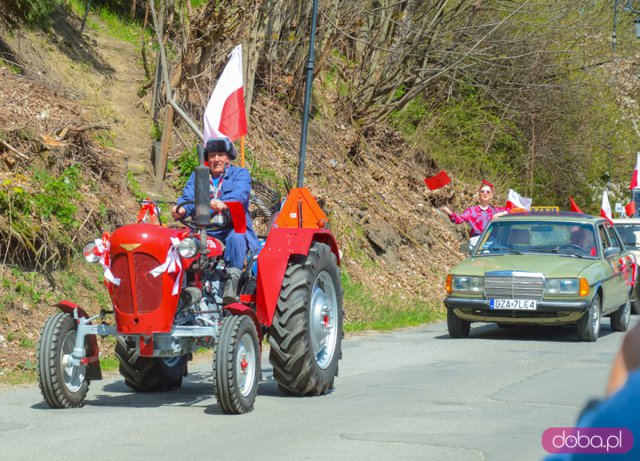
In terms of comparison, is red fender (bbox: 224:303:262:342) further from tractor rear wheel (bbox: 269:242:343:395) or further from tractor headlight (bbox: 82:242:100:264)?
tractor headlight (bbox: 82:242:100:264)

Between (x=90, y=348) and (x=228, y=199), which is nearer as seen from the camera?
(x=90, y=348)

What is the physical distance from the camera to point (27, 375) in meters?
9.25

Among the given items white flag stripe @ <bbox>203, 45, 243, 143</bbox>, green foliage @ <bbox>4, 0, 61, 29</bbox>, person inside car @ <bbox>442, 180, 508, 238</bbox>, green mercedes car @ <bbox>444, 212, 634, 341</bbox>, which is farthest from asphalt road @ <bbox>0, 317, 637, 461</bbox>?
green foliage @ <bbox>4, 0, 61, 29</bbox>

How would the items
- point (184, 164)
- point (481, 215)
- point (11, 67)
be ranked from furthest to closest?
point (184, 164) < point (481, 215) < point (11, 67)

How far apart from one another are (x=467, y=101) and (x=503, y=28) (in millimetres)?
3303

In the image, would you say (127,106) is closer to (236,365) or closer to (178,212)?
(178,212)

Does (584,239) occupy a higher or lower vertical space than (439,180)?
lower

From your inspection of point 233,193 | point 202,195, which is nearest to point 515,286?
point 233,193

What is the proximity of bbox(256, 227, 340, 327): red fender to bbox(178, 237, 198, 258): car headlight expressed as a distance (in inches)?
35.6

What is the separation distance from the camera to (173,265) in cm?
719

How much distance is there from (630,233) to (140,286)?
15.5 m

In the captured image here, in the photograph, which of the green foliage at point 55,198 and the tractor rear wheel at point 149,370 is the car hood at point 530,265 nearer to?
the green foliage at point 55,198

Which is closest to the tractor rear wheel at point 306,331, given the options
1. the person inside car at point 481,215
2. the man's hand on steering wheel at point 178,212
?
the man's hand on steering wheel at point 178,212

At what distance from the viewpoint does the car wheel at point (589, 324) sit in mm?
13273
